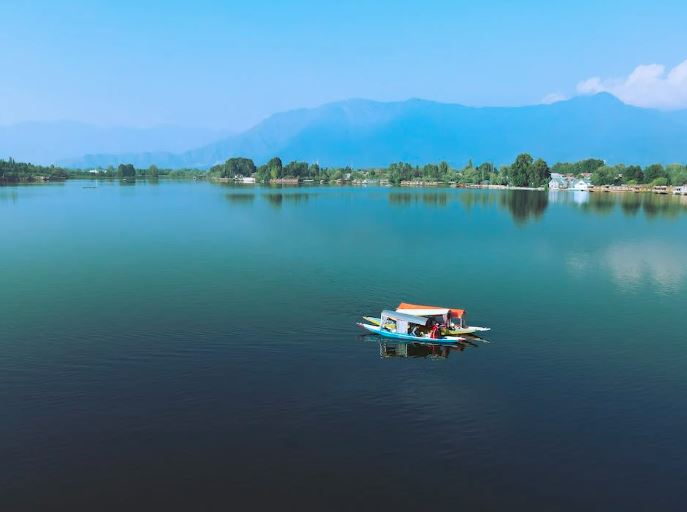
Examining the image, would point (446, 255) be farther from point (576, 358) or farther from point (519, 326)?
point (576, 358)

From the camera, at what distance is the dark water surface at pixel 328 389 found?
73.3 ft

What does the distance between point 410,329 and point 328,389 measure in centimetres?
1058

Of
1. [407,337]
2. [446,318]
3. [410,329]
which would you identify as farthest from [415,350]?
[446,318]

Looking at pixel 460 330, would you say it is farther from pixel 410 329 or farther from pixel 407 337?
pixel 407 337

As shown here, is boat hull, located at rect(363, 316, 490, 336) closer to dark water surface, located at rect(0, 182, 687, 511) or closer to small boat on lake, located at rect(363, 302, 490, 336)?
small boat on lake, located at rect(363, 302, 490, 336)

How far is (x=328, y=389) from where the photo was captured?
3062 centimetres

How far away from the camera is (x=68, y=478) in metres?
22.5

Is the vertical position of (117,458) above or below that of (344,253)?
below

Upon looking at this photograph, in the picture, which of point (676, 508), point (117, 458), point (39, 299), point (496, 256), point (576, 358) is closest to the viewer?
point (676, 508)

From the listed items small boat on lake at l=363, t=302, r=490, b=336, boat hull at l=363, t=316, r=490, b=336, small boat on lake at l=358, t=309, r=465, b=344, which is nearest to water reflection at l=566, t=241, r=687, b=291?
boat hull at l=363, t=316, r=490, b=336

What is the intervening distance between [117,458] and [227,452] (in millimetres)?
5120

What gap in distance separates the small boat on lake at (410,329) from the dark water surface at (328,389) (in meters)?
1.68

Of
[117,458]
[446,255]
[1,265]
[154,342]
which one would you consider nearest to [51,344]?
[154,342]

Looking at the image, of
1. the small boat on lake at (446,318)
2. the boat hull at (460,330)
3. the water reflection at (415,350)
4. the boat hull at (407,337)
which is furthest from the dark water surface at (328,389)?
the small boat on lake at (446,318)
